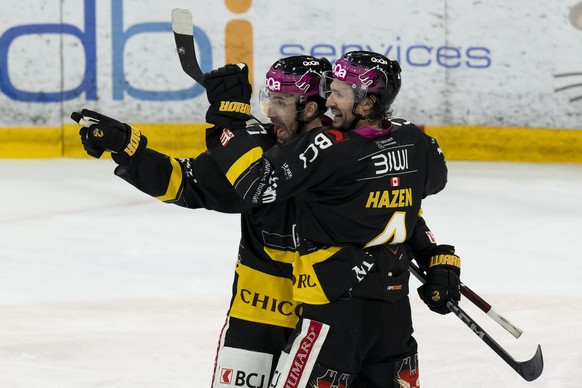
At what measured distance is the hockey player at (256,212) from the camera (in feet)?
8.34

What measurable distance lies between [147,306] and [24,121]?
11.5 feet

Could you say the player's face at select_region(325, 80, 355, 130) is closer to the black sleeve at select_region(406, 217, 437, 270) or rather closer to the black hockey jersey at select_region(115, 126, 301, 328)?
the black hockey jersey at select_region(115, 126, 301, 328)

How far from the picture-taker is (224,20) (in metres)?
7.56

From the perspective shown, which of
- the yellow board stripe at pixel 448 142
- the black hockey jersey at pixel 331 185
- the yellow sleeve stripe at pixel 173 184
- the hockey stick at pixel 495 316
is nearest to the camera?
the black hockey jersey at pixel 331 185

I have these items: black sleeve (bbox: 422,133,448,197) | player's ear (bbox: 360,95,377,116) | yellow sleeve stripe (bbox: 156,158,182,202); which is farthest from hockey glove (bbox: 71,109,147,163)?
black sleeve (bbox: 422,133,448,197)

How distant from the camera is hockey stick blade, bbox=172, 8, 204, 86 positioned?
2584mm

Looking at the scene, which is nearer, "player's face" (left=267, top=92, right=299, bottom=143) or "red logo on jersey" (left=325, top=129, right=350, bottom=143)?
"red logo on jersey" (left=325, top=129, right=350, bottom=143)

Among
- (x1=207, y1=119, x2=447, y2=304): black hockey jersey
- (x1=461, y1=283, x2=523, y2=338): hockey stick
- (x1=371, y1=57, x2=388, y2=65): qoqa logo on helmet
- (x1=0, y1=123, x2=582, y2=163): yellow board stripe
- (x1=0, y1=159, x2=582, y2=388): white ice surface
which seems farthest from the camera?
(x1=0, y1=123, x2=582, y2=163): yellow board stripe

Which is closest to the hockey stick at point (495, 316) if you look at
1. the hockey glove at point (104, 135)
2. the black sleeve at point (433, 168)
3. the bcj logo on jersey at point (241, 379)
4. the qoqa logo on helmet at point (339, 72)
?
the black sleeve at point (433, 168)

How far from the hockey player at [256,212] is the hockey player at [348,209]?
94 mm

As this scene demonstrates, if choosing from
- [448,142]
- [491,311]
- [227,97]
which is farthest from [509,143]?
[227,97]

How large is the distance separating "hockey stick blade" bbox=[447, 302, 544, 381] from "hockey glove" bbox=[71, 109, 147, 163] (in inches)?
33.2

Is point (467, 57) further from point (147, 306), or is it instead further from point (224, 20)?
point (147, 306)

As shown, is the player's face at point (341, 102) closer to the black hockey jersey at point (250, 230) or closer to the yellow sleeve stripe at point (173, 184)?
the black hockey jersey at point (250, 230)
